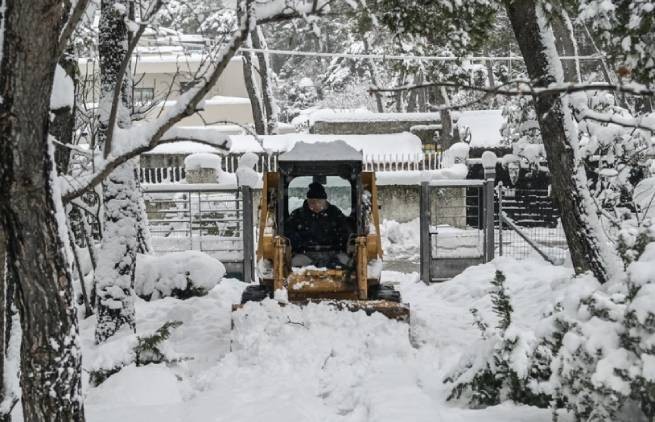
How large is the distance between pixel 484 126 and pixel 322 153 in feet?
50.6

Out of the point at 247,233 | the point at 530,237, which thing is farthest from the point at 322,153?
the point at 530,237

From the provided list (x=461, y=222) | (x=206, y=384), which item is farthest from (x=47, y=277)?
(x=461, y=222)

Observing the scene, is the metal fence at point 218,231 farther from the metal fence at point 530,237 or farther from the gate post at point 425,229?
the metal fence at point 530,237

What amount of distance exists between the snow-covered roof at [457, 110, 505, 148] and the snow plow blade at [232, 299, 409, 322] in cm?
1485

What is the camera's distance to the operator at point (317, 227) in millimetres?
9758

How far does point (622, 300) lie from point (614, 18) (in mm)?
2982

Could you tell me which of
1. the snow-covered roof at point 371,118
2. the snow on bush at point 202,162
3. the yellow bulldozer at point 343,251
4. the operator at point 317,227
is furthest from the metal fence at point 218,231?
the snow-covered roof at point 371,118

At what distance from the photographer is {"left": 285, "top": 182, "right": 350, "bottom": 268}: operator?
976 centimetres

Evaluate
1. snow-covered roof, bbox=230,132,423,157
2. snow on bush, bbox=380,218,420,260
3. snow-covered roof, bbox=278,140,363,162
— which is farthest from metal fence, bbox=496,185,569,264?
snow-covered roof, bbox=230,132,423,157

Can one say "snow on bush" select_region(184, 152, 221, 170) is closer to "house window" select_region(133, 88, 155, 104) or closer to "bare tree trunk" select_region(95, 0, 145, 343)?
"house window" select_region(133, 88, 155, 104)

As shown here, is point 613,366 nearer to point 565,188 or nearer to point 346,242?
point 565,188

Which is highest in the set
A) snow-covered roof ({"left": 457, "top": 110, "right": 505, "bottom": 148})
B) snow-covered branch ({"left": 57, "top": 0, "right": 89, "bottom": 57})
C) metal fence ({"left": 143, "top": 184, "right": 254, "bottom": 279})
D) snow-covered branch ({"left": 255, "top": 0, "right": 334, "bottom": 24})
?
snow-covered roof ({"left": 457, "top": 110, "right": 505, "bottom": 148})

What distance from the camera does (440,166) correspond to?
21.1 m

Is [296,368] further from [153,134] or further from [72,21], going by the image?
[72,21]
